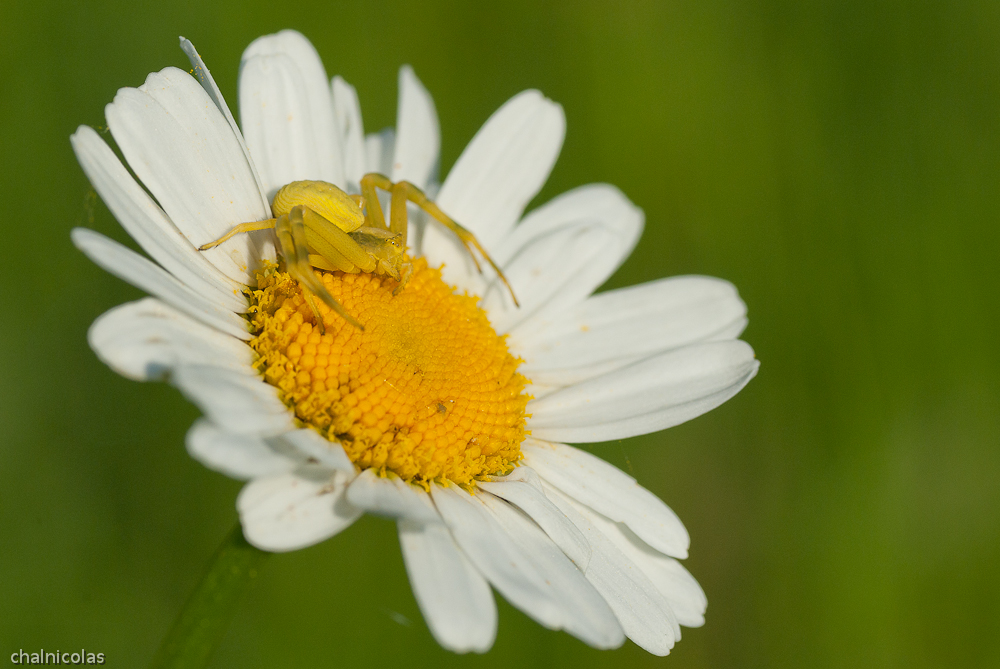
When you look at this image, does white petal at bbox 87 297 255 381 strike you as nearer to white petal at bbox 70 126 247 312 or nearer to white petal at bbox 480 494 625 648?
white petal at bbox 70 126 247 312

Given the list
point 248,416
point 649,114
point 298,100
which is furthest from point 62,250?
point 649,114

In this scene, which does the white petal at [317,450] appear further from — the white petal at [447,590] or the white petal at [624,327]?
the white petal at [624,327]

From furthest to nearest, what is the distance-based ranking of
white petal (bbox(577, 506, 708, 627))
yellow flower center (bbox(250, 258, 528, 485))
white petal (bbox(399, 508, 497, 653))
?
white petal (bbox(577, 506, 708, 627)), yellow flower center (bbox(250, 258, 528, 485)), white petal (bbox(399, 508, 497, 653))

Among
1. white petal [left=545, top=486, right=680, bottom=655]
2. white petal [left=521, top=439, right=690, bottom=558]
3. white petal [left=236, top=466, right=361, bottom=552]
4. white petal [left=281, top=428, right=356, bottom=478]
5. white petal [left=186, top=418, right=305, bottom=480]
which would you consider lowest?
white petal [left=545, top=486, right=680, bottom=655]

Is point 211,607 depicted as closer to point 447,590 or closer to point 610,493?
point 447,590

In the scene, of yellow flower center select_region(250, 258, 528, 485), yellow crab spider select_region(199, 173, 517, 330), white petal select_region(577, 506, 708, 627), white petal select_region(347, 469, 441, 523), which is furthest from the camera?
white petal select_region(577, 506, 708, 627)

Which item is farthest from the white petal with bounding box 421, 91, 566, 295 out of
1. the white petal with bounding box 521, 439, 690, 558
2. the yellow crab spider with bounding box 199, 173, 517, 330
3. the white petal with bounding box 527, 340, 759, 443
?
the white petal with bounding box 521, 439, 690, 558

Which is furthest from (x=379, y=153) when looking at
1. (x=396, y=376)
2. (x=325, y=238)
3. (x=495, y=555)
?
(x=495, y=555)

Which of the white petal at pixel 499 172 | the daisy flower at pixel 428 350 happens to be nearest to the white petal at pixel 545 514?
the daisy flower at pixel 428 350
